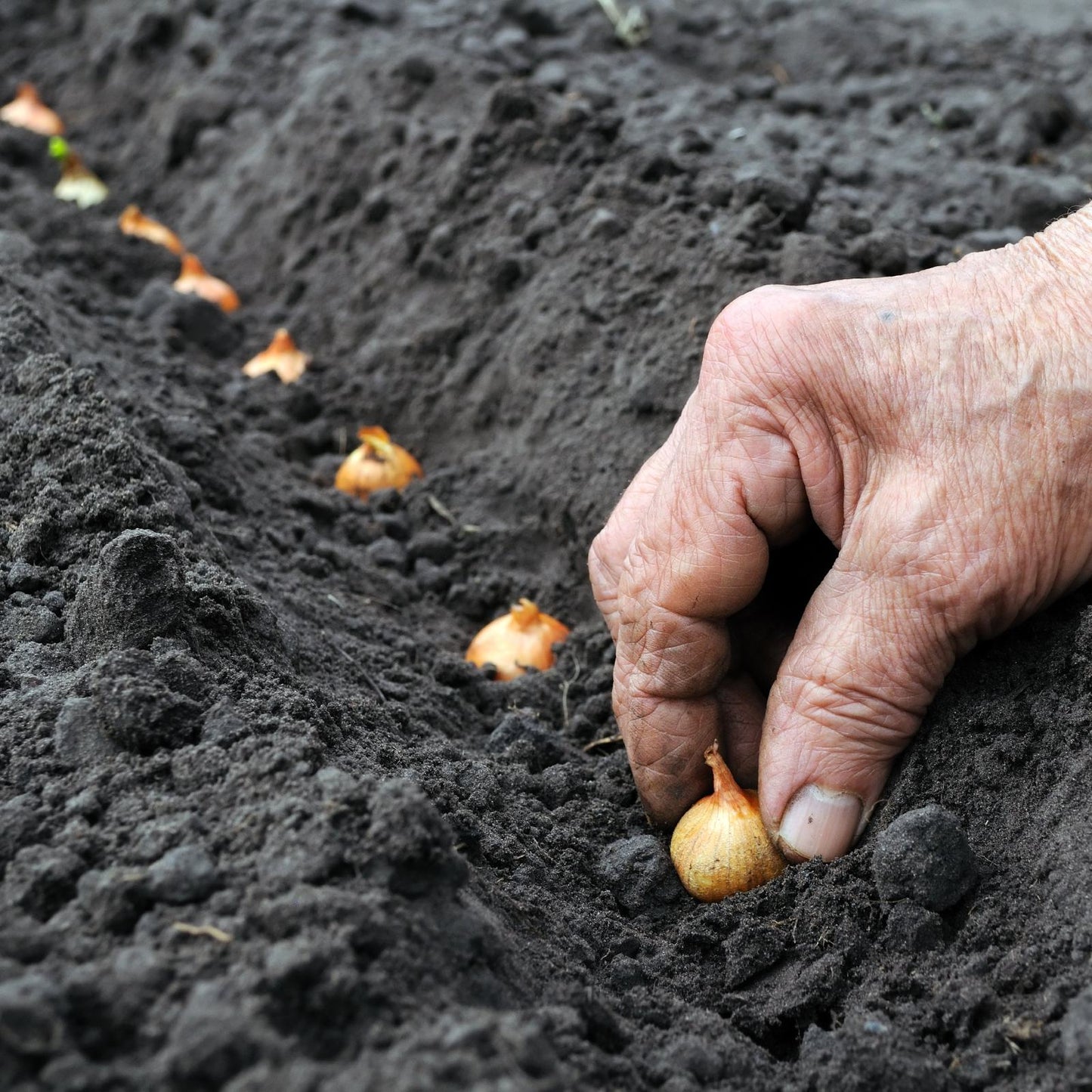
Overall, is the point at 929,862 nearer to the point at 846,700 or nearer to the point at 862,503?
the point at 846,700

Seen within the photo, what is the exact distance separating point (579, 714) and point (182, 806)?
125 cm

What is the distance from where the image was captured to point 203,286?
535 centimetres

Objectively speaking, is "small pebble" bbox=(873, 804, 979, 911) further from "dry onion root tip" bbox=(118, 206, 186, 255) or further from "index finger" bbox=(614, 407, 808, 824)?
"dry onion root tip" bbox=(118, 206, 186, 255)

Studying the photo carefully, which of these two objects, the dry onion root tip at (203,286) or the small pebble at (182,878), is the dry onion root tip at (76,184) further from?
the small pebble at (182,878)

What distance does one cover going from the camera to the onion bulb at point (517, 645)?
10.6 ft

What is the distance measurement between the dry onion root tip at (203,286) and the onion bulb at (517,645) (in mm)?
2582

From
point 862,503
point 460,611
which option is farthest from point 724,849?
point 460,611

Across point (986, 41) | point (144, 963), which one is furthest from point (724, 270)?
point (986, 41)

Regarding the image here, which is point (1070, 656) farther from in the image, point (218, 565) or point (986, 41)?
point (986, 41)

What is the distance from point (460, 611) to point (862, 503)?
1521 mm

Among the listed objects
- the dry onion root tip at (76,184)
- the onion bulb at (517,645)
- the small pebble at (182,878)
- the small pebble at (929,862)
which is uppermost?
the small pebble at (182,878)

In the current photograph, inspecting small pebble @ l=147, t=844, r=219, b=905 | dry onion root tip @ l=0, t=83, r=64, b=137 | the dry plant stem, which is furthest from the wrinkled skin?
dry onion root tip @ l=0, t=83, r=64, b=137

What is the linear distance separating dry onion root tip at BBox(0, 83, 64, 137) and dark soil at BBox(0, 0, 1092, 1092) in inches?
52.8

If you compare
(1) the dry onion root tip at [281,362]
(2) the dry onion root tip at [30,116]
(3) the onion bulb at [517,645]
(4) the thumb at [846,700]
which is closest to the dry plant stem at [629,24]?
(1) the dry onion root tip at [281,362]
